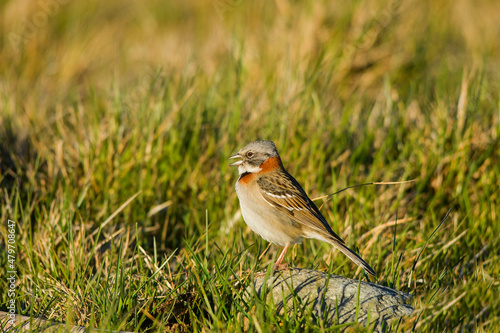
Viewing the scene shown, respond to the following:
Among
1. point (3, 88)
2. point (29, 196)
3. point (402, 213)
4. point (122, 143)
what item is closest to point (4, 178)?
point (29, 196)

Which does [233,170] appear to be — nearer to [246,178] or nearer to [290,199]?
[246,178]

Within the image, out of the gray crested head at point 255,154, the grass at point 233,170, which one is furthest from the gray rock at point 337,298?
the gray crested head at point 255,154

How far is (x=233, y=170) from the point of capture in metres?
5.99

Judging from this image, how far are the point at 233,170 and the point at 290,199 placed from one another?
143cm

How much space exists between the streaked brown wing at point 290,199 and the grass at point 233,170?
0.37 metres

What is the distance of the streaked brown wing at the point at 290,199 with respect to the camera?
450 centimetres

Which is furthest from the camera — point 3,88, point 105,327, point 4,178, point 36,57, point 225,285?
point 36,57

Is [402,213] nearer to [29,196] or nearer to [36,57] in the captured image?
[29,196]

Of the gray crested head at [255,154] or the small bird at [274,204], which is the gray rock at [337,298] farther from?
the gray crested head at [255,154]

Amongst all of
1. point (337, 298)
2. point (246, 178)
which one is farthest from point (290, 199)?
point (337, 298)

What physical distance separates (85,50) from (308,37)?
155 inches

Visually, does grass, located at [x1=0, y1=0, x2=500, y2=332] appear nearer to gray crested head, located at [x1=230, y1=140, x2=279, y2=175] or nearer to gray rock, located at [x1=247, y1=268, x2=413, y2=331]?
gray rock, located at [x1=247, y1=268, x2=413, y2=331]

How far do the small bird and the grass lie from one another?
0.71ft

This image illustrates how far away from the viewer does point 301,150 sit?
6090mm
